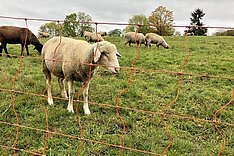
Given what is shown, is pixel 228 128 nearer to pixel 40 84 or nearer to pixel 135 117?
pixel 135 117

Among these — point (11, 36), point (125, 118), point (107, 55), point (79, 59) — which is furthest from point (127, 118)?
point (11, 36)

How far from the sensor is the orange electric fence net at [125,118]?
335 centimetres

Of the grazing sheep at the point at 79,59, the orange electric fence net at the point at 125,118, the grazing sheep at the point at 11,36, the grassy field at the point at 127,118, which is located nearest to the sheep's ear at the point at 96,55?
the grazing sheep at the point at 79,59

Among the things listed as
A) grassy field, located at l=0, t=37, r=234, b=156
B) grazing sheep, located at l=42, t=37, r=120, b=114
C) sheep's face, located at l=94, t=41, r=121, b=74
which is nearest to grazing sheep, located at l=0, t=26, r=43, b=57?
grassy field, located at l=0, t=37, r=234, b=156

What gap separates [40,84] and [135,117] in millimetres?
2864

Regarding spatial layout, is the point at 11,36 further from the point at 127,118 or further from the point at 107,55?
the point at 127,118

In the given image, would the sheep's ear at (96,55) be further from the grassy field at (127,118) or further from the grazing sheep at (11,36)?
the grazing sheep at (11,36)

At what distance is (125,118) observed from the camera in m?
4.34

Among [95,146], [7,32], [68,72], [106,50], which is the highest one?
[7,32]

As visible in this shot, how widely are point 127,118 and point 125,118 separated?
0.04m

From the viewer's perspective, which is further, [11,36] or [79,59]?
[11,36]

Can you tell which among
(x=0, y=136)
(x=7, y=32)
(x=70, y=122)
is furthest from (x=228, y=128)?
(x=7, y=32)

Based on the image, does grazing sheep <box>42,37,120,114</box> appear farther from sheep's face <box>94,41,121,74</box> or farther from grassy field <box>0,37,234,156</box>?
grassy field <box>0,37,234,156</box>

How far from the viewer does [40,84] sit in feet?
20.0
